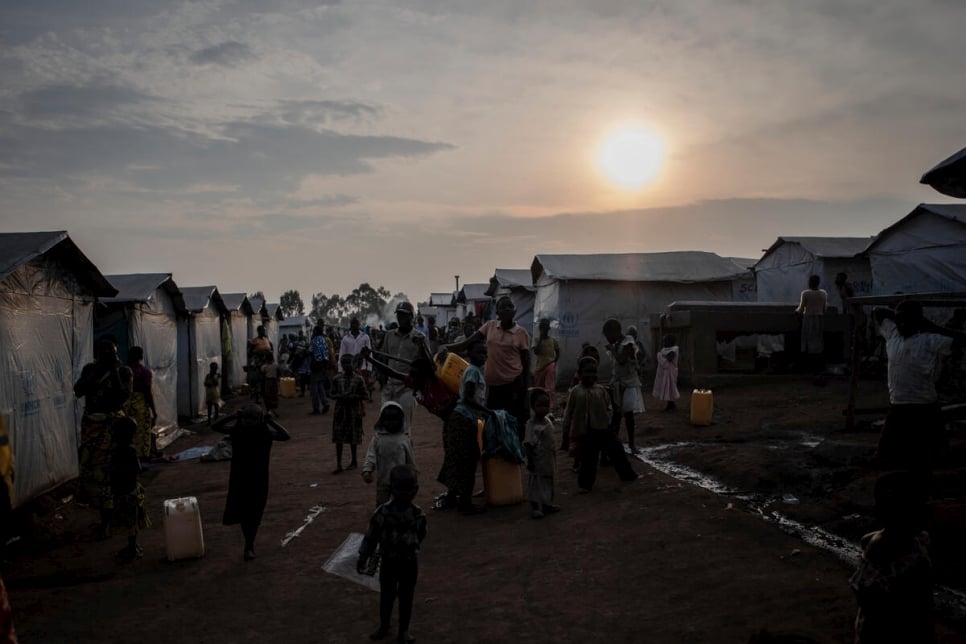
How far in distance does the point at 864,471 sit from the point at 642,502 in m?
2.34

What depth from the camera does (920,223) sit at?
1555 centimetres

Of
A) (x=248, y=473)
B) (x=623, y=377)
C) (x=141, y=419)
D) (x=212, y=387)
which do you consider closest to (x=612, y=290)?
(x=212, y=387)

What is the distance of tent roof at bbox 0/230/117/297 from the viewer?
8.39m

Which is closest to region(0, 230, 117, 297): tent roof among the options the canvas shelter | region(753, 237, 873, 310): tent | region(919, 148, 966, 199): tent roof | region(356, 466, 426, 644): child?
region(356, 466, 426, 644): child

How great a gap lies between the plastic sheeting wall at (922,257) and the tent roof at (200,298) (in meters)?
16.6

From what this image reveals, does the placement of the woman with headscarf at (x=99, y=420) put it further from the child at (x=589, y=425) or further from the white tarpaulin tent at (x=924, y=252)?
the white tarpaulin tent at (x=924, y=252)

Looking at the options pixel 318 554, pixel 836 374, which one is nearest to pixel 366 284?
pixel 836 374

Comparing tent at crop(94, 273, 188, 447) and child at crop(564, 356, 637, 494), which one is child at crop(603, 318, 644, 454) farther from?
tent at crop(94, 273, 188, 447)

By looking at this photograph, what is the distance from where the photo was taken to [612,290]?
2141 cm

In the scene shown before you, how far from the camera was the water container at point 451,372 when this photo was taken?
25.2 feet

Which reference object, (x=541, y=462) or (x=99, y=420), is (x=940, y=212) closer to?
(x=541, y=462)

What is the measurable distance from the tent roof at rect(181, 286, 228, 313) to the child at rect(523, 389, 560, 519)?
12583mm

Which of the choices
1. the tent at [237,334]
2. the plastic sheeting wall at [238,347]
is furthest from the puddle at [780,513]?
the plastic sheeting wall at [238,347]

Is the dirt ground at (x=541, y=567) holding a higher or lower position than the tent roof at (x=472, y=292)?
lower
